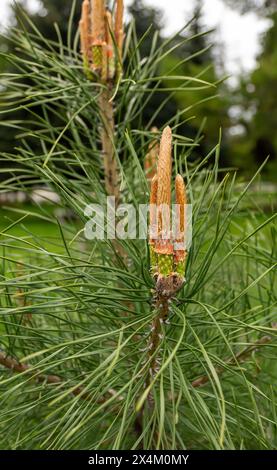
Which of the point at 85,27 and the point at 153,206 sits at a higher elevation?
the point at 85,27

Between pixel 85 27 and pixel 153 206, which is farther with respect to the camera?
pixel 85 27

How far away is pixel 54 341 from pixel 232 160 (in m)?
7.02

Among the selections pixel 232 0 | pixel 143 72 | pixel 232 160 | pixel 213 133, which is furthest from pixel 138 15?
pixel 143 72

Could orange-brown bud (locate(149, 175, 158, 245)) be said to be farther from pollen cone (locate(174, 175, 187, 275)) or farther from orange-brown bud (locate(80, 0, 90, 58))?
orange-brown bud (locate(80, 0, 90, 58))

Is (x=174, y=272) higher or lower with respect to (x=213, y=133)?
lower

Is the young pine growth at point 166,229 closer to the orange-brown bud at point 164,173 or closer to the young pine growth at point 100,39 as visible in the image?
the orange-brown bud at point 164,173

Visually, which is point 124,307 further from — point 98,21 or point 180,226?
point 98,21

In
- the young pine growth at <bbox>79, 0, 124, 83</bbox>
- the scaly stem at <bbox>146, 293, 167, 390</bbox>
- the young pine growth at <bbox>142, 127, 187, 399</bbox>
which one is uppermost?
the young pine growth at <bbox>79, 0, 124, 83</bbox>

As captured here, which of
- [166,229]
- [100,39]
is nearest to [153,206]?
[166,229]

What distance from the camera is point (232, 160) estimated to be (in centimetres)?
729

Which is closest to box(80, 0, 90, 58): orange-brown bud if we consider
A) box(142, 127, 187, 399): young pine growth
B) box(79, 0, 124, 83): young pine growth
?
box(79, 0, 124, 83): young pine growth

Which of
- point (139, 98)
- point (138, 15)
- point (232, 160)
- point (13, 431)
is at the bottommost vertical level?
point (13, 431)

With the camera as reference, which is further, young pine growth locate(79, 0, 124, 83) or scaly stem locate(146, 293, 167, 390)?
young pine growth locate(79, 0, 124, 83)
